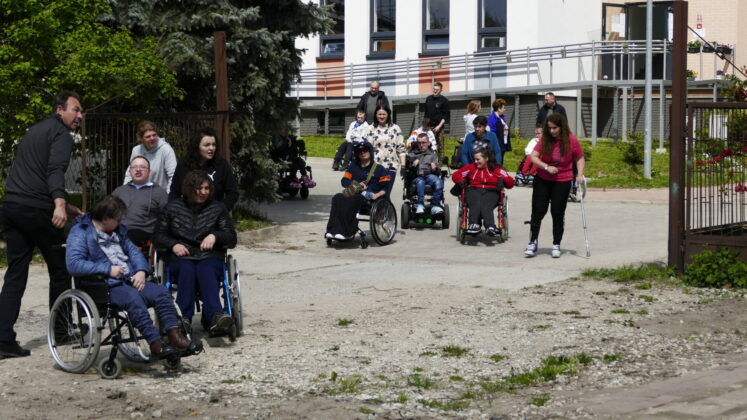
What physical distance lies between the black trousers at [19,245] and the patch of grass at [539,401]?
3933 mm

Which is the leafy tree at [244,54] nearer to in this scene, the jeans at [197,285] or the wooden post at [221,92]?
the wooden post at [221,92]

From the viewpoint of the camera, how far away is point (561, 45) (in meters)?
32.8

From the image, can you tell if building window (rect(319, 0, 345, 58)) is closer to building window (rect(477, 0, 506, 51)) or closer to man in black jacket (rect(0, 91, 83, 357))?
building window (rect(477, 0, 506, 51))

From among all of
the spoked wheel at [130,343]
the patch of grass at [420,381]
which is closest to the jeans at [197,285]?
the spoked wheel at [130,343]

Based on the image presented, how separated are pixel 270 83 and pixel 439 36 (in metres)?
17.5

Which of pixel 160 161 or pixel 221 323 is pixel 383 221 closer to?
pixel 160 161

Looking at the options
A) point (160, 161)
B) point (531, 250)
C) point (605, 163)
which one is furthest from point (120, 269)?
point (605, 163)

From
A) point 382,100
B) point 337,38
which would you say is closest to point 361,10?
point 337,38

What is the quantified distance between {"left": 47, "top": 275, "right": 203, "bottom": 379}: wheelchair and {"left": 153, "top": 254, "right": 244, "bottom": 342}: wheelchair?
797mm

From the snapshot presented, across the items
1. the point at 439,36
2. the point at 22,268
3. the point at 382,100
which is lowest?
the point at 22,268

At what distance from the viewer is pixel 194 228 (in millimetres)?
10062

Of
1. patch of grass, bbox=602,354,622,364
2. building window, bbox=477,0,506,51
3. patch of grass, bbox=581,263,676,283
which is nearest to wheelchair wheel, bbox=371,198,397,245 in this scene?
patch of grass, bbox=581,263,676,283

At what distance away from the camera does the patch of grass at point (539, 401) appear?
776 centimetres

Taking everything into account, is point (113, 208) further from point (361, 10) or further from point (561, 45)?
point (361, 10)
